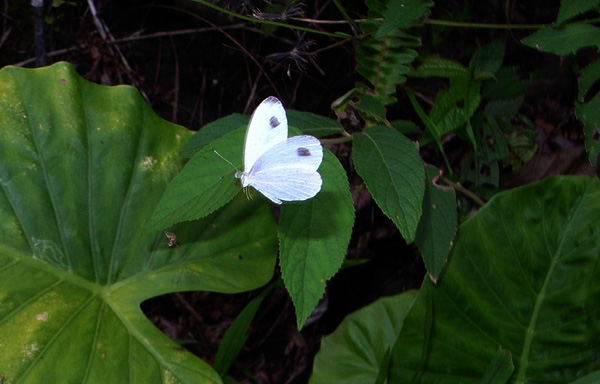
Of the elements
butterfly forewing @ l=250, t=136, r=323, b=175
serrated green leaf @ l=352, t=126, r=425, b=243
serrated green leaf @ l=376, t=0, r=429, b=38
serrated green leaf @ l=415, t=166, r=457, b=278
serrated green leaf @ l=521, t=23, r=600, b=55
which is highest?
serrated green leaf @ l=376, t=0, r=429, b=38

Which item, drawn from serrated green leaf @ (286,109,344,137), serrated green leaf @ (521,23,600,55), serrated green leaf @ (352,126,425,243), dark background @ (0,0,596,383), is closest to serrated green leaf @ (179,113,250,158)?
serrated green leaf @ (286,109,344,137)

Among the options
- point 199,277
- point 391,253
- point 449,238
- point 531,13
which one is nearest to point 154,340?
point 199,277

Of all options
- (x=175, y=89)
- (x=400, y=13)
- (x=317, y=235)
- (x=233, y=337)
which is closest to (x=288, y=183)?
(x=317, y=235)

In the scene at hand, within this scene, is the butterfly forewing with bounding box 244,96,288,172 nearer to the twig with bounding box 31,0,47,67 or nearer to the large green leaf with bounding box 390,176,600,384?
the large green leaf with bounding box 390,176,600,384

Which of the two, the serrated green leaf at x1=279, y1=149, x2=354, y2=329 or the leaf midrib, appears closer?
the serrated green leaf at x1=279, y1=149, x2=354, y2=329

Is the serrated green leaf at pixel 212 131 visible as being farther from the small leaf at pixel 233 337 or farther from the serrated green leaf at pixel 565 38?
the serrated green leaf at pixel 565 38

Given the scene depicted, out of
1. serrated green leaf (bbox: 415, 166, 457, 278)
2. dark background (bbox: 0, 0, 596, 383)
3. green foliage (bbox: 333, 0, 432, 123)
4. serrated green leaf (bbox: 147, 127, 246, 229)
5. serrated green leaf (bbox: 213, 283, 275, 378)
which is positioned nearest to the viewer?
serrated green leaf (bbox: 147, 127, 246, 229)

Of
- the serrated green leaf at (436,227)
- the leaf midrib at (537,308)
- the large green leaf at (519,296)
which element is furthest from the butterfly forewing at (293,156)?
the leaf midrib at (537,308)
